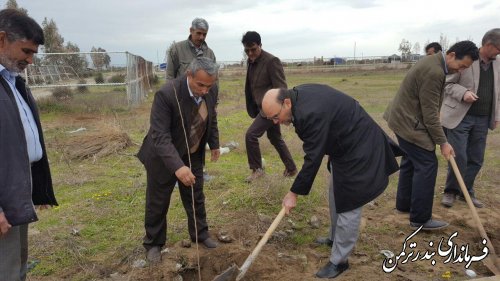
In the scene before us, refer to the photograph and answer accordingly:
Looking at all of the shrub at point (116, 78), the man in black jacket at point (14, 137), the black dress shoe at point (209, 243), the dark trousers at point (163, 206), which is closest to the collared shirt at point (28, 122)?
the man in black jacket at point (14, 137)

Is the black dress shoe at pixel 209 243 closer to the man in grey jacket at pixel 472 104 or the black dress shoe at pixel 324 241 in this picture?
the black dress shoe at pixel 324 241

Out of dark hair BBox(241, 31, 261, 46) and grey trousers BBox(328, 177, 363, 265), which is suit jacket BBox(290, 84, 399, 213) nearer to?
grey trousers BBox(328, 177, 363, 265)

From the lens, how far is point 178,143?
132 inches

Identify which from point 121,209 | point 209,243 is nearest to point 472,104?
point 209,243

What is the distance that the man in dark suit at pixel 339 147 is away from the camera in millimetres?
3004

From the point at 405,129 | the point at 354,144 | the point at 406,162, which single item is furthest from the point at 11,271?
the point at 406,162

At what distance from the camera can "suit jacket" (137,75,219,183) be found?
10.3ft

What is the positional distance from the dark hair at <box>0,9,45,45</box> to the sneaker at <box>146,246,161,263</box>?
80.0 inches

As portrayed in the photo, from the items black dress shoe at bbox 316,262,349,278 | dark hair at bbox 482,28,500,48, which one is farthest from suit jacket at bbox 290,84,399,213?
dark hair at bbox 482,28,500,48

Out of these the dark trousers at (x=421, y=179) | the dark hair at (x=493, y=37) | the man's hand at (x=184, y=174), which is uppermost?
the dark hair at (x=493, y=37)

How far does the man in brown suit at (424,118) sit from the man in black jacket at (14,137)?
3.21 meters

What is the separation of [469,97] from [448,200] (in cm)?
128

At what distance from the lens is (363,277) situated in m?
3.44

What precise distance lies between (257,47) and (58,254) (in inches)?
123
